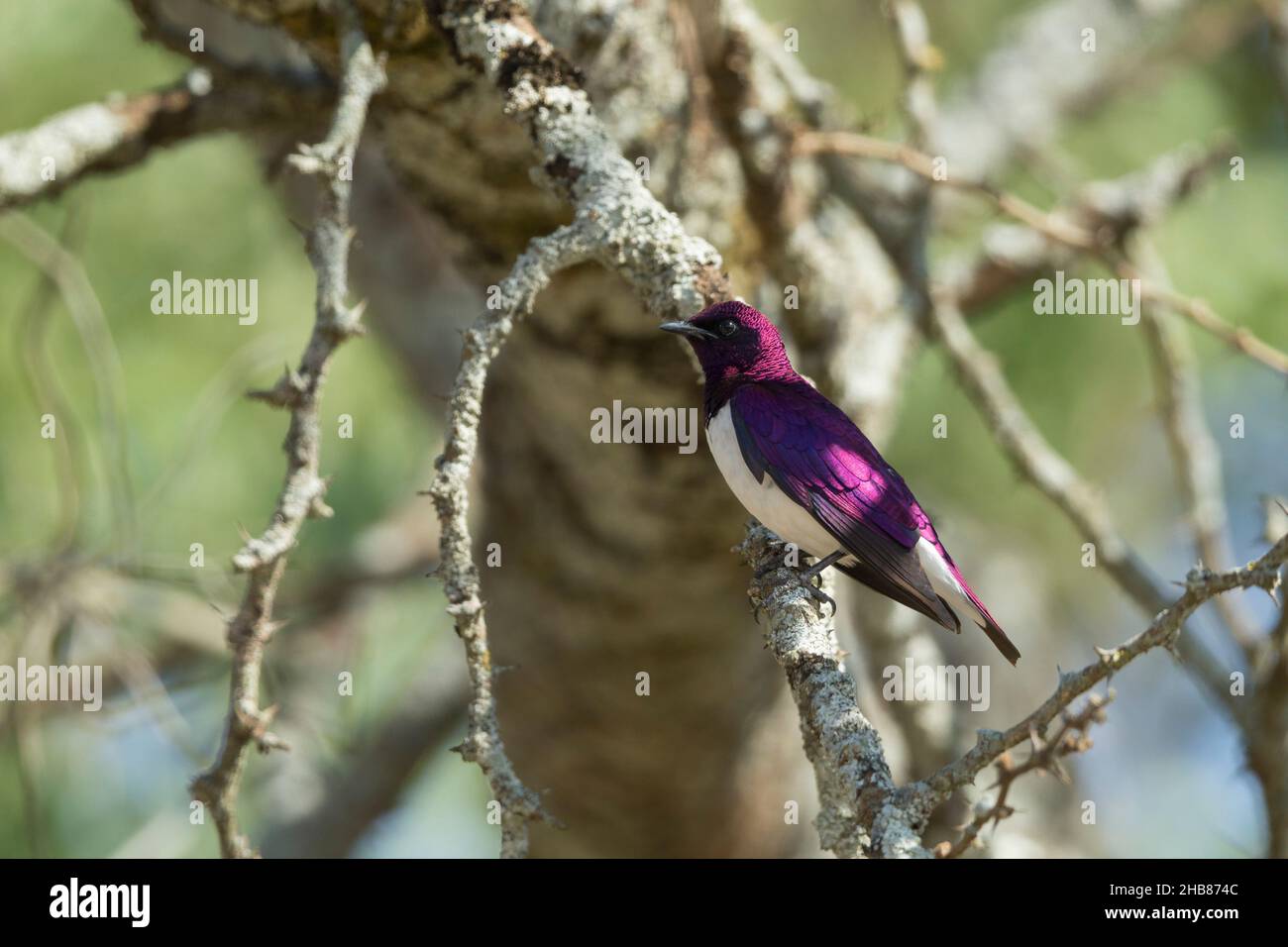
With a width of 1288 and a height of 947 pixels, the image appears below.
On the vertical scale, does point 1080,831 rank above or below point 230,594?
below

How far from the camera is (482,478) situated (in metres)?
4.43

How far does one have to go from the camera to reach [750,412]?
2.78 metres

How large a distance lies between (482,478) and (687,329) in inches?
75.6

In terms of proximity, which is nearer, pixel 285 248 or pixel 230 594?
pixel 230 594

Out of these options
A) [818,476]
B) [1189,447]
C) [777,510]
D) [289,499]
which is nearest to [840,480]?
[818,476]

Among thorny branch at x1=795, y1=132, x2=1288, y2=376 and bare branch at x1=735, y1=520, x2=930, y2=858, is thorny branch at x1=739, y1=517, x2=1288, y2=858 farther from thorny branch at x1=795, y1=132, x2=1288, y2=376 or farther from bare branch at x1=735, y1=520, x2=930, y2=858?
thorny branch at x1=795, y1=132, x2=1288, y2=376

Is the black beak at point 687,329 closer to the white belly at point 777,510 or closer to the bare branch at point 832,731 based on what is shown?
the white belly at point 777,510

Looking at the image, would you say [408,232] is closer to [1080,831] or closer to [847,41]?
[847,41]

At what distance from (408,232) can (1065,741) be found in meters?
4.35

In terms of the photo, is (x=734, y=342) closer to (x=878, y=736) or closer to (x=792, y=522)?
(x=792, y=522)

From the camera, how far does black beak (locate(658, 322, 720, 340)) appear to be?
266cm

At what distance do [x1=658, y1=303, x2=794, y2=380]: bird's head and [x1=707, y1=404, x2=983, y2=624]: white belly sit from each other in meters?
0.14

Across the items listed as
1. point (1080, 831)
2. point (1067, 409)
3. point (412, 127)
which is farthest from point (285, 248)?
point (1080, 831)

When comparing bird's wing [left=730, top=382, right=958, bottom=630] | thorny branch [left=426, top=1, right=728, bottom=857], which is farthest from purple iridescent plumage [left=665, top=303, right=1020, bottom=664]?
thorny branch [left=426, top=1, right=728, bottom=857]
